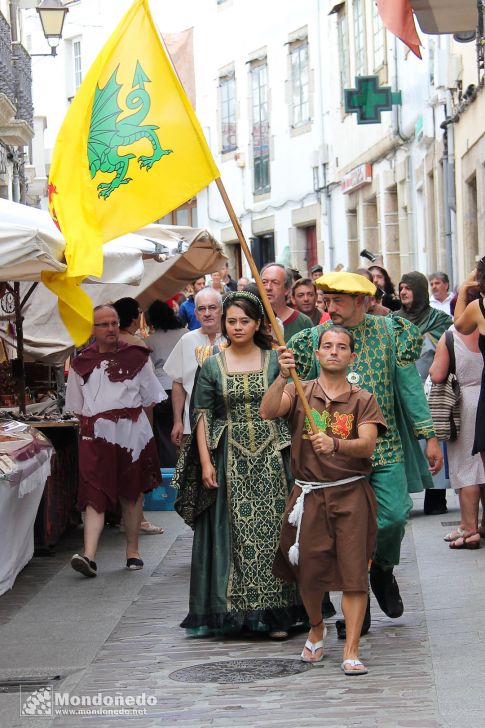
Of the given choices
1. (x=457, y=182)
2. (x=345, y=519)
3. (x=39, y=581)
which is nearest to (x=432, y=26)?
(x=39, y=581)

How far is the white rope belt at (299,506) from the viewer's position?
22.9ft

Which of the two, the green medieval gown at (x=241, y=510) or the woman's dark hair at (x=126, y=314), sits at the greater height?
the woman's dark hair at (x=126, y=314)

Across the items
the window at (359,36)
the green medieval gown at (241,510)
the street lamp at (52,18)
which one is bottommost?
the green medieval gown at (241,510)

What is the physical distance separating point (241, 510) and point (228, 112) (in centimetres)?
2810

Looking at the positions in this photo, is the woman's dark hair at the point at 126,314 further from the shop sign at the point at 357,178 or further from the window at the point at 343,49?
the window at the point at 343,49

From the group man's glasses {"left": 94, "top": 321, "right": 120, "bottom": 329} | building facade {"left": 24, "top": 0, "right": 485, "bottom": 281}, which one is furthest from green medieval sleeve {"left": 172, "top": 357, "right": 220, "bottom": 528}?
building facade {"left": 24, "top": 0, "right": 485, "bottom": 281}

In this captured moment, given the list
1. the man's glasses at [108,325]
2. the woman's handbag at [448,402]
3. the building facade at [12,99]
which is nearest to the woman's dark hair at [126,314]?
the man's glasses at [108,325]

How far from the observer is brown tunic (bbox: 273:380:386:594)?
22.7 ft

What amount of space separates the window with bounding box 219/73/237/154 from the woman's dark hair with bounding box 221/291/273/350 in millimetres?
27088

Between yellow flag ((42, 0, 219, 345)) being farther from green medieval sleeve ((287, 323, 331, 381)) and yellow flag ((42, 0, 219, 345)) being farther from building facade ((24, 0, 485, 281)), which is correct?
building facade ((24, 0, 485, 281))

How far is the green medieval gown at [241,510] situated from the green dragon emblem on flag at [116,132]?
3.53ft

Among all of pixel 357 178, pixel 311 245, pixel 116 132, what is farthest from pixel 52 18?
pixel 116 132

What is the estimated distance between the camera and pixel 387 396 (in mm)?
7488

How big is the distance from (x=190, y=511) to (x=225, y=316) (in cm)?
101
